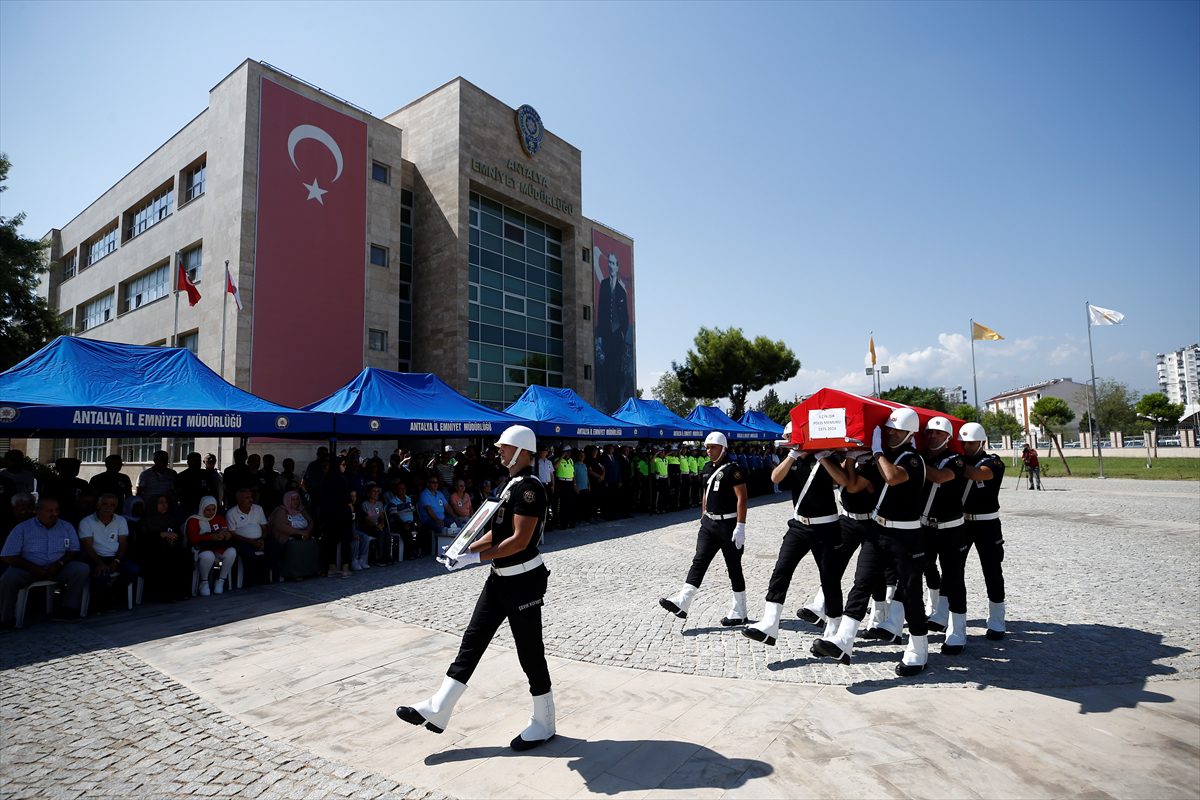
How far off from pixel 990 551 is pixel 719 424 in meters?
17.3

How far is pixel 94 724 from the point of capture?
4.34 m

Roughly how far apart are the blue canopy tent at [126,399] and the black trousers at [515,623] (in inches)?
283

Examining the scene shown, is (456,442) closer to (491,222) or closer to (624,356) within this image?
(491,222)

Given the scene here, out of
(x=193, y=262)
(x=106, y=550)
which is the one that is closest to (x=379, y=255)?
(x=193, y=262)

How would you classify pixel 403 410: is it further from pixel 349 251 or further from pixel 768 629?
pixel 349 251

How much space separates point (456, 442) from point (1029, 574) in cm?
2023

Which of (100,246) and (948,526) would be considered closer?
(948,526)

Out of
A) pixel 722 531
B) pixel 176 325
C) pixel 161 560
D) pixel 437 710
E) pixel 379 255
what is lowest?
pixel 437 710

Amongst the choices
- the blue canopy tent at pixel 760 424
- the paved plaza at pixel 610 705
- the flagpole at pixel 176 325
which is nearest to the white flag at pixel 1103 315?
the blue canopy tent at pixel 760 424

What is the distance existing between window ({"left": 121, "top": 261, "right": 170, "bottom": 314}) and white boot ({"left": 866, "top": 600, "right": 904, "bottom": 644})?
2708 cm

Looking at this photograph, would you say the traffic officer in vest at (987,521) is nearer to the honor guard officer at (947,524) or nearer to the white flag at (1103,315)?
the honor guard officer at (947,524)

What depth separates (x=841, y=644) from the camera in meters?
5.16

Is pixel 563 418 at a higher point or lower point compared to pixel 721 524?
higher

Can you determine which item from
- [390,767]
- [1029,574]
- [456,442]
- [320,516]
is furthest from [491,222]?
[390,767]
